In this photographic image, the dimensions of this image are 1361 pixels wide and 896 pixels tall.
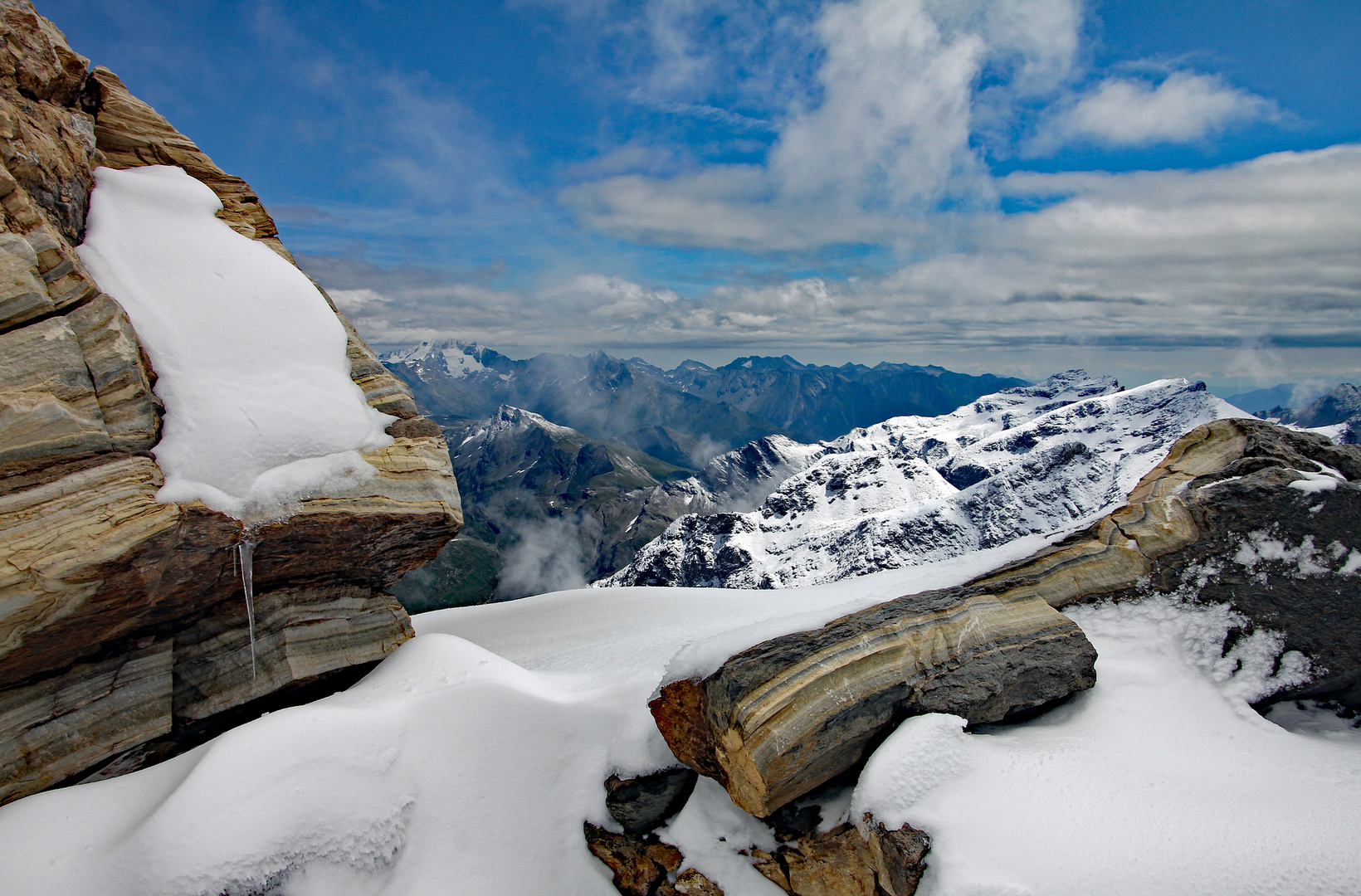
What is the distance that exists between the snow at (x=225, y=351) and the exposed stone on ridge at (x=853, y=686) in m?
8.53

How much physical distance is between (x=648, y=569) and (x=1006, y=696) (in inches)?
7484

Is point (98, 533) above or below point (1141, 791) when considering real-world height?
above

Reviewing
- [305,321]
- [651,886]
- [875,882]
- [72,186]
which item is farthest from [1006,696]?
[72,186]

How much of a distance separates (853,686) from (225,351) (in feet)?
44.9

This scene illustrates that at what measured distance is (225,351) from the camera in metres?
11.5

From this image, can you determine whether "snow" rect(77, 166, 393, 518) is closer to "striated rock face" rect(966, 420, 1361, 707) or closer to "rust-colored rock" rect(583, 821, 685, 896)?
"rust-colored rock" rect(583, 821, 685, 896)

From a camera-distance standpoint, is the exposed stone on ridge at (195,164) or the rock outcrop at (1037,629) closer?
the rock outcrop at (1037,629)

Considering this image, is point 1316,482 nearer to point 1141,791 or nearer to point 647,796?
point 1141,791

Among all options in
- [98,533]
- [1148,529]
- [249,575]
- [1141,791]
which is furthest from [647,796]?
[1148,529]

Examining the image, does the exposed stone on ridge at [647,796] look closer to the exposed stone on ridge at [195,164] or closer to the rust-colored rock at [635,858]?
the rust-colored rock at [635,858]

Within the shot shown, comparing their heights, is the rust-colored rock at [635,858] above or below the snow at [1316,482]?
below

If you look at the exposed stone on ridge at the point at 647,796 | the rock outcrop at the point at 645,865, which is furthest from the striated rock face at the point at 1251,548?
the rock outcrop at the point at 645,865

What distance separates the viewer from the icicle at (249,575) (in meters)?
10.2

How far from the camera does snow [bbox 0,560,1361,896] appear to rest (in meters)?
7.02
